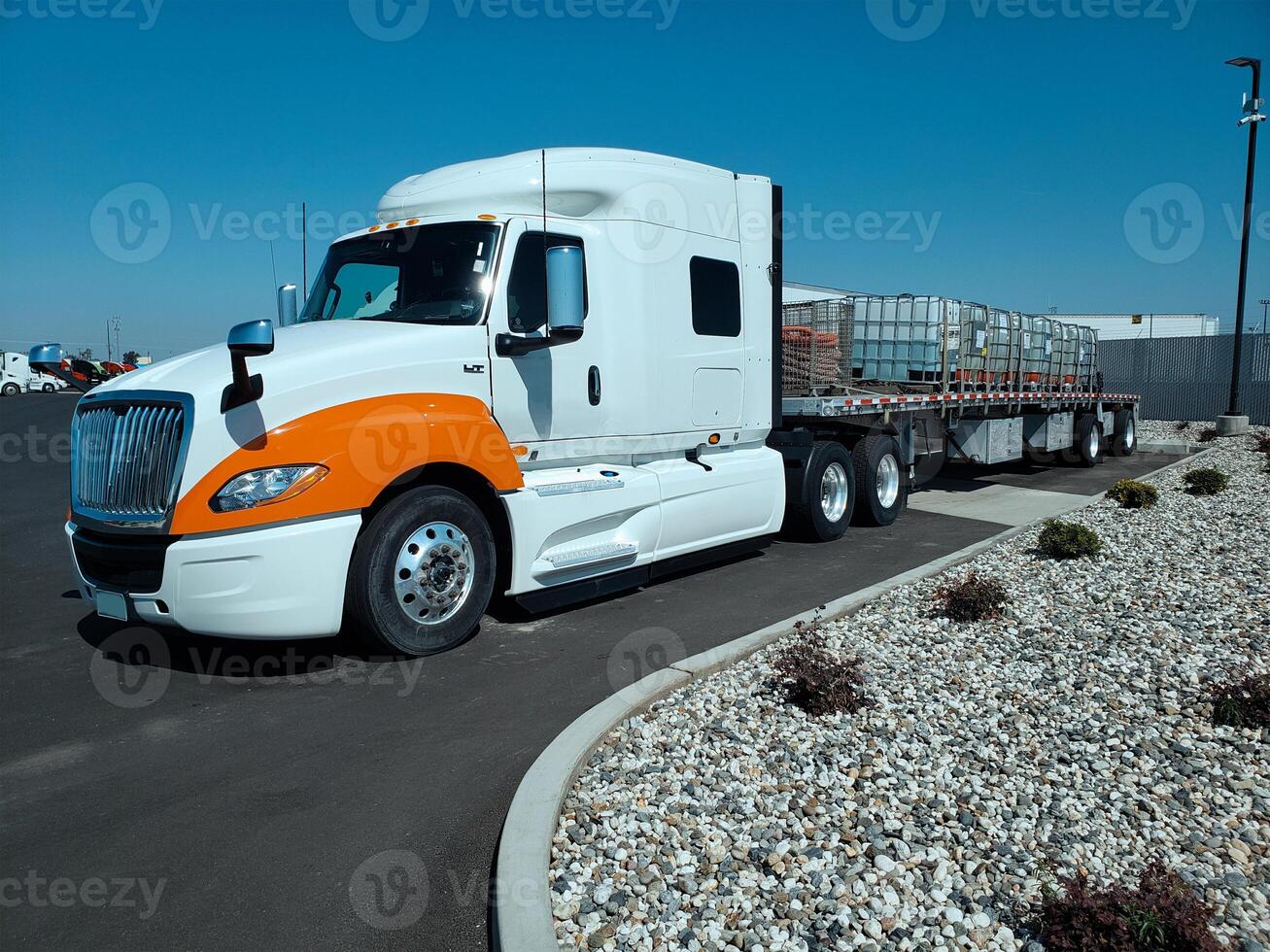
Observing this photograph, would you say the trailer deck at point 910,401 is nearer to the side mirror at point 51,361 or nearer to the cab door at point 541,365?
the cab door at point 541,365

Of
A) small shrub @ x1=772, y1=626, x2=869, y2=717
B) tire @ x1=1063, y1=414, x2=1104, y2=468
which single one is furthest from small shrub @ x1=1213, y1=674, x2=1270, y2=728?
tire @ x1=1063, y1=414, x2=1104, y2=468

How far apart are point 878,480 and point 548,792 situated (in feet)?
25.2

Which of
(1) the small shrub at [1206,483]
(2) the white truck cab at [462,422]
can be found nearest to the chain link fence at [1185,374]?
(1) the small shrub at [1206,483]

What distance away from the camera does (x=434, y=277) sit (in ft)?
20.0

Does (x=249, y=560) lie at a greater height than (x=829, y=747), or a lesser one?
greater

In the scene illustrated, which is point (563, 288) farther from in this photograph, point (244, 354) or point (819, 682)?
point (819, 682)

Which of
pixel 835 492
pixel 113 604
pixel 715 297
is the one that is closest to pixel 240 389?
pixel 113 604

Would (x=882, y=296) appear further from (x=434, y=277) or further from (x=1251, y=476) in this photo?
(x=434, y=277)

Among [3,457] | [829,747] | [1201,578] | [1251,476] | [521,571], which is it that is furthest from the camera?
[3,457]

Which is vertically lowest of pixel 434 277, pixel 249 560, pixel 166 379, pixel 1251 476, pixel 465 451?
pixel 1251 476

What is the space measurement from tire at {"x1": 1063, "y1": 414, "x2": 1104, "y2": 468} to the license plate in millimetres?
17055

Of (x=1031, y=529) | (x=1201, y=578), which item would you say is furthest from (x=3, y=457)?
(x=1201, y=578)

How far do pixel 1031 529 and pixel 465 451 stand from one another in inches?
250

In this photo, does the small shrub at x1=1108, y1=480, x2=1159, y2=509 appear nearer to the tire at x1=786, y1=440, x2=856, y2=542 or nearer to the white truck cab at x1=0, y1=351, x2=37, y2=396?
the tire at x1=786, y1=440, x2=856, y2=542
